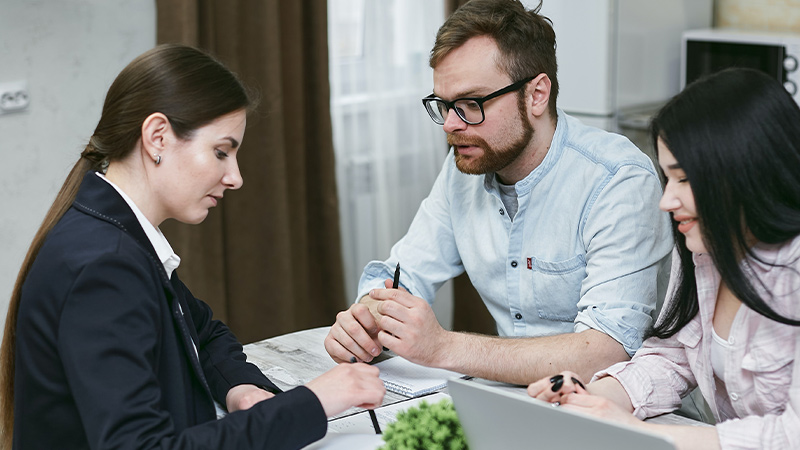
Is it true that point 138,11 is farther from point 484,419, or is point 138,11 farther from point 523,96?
point 484,419

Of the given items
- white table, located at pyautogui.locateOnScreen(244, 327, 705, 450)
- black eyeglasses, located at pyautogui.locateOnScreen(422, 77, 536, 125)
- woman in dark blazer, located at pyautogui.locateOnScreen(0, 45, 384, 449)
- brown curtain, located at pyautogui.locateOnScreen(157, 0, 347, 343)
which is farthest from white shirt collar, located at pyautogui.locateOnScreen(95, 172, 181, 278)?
brown curtain, located at pyautogui.locateOnScreen(157, 0, 347, 343)

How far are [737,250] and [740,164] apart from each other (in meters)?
0.13

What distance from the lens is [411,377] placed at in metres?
1.59

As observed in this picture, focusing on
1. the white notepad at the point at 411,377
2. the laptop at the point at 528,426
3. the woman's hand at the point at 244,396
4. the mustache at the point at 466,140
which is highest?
the mustache at the point at 466,140

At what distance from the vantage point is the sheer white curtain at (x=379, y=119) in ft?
10.5

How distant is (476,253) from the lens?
1930 mm

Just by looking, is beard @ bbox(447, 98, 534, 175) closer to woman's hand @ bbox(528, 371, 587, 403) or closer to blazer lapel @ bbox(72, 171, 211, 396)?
woman's hand @ bbox(528, 371, 587, 403)

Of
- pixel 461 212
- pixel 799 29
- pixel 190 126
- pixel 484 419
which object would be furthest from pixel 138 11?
pixel 799 29

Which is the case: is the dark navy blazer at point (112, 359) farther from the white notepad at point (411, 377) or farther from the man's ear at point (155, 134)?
the white notepad at point (411, 377)

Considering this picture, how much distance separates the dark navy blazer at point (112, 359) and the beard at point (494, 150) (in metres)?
0.75

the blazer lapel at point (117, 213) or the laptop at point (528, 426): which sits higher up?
the blazer lapel at point (117, 213)

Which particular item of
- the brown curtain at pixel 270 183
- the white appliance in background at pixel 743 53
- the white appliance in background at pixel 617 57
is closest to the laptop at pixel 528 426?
the brown curtain at pixel 270 183

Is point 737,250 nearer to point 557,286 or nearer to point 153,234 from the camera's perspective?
point 557,286

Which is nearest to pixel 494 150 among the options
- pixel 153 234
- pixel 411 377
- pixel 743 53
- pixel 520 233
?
pixel 520 233
